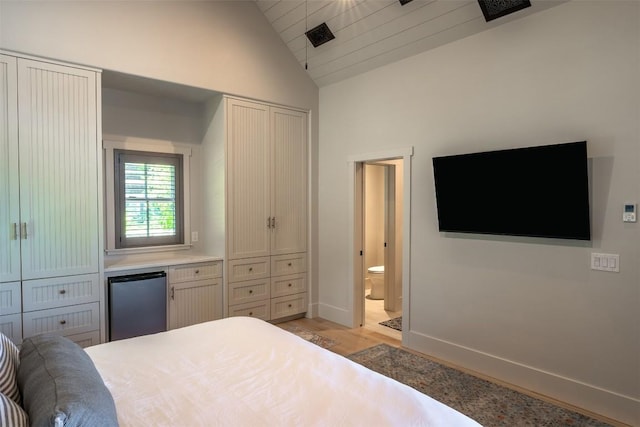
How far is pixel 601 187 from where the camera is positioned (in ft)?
8.43

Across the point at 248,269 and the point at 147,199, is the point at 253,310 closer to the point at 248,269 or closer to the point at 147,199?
the point at 248,269

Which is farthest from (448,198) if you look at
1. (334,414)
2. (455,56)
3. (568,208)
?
(334,414)

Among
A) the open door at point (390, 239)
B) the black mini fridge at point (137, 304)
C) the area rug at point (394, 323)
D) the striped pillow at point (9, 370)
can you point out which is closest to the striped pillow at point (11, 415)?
the striped pillow at point (9, 370)

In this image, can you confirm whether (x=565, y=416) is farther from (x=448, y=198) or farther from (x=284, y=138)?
(x=284, y=138)

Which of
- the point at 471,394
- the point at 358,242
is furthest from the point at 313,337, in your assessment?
the point at 471,394

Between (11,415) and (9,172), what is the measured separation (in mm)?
2429

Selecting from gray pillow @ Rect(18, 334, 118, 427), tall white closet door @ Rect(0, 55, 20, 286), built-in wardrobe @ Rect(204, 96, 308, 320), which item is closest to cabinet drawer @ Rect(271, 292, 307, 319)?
built-in wardrobe @ Rect(204, 96, 308, 320)

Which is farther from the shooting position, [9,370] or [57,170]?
[57,170]

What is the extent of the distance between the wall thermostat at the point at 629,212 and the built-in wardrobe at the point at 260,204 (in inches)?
124

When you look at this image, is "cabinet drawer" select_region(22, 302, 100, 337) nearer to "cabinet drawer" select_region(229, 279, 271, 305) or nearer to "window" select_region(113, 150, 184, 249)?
"window" select_region(113, 150, 184, 249)

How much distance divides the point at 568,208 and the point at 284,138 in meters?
3.01

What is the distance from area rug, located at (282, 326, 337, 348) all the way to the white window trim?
5.18ft

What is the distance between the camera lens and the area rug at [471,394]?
2.50 m

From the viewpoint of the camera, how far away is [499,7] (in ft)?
9.65
